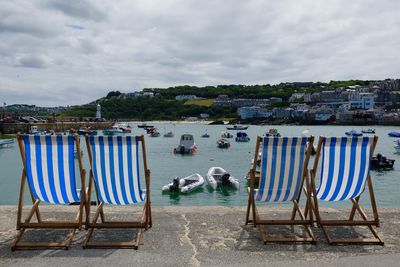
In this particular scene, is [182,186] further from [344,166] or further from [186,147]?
→ [186,147]

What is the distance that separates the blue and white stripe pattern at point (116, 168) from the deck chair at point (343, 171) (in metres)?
2.15

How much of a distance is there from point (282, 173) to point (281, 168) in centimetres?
7

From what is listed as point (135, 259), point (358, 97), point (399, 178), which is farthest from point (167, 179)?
point (358, 97)

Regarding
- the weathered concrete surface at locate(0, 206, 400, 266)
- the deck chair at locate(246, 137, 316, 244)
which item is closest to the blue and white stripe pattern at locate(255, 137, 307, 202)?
the deck chair at locate(246, 137, 316, 244)

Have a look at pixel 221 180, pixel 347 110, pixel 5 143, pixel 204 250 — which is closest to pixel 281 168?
pixel 204 250

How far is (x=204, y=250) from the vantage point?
174 inches

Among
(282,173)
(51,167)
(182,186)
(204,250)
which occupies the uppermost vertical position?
(51,167)

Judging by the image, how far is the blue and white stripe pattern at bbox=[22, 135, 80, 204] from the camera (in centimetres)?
476

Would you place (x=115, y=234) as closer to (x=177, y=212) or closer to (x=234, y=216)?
(x=177, y=212)

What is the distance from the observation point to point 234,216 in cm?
586

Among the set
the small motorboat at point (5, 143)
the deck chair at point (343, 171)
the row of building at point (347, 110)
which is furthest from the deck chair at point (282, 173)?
the row of building at point (347, 110)

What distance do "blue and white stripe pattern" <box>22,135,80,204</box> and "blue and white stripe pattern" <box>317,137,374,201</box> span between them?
9.77 feet

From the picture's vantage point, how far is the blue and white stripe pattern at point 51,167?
476cm

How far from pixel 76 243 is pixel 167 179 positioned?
24829 mm
